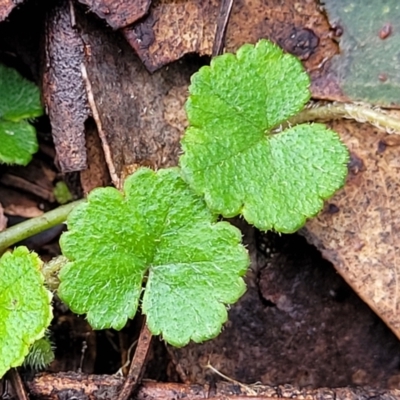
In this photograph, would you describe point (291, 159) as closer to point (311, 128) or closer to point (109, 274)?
point (311, 128)

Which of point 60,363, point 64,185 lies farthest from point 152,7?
point 60,363

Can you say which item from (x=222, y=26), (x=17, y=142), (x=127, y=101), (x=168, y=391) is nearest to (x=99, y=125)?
(x=127, y=101)

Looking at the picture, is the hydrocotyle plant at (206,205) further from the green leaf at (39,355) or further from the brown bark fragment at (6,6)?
the brown bark fragment at (6,6)

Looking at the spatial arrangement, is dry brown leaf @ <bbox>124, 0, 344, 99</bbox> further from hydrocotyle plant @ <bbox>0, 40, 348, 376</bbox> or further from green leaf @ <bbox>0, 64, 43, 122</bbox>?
green leaf @ <bbox>0, 64, 43, 122</bbox>

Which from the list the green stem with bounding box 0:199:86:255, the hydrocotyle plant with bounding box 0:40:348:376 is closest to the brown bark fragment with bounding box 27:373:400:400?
the hydrocotyle plant with bounding box 0:40:348:376

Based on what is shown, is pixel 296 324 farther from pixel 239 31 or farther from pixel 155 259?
pixel 239 31
